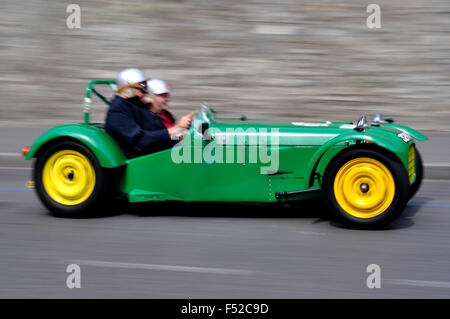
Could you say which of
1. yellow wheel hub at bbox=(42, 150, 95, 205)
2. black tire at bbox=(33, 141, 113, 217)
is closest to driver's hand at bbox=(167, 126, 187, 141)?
black tire at bbox=(33, 141, 113, 217)

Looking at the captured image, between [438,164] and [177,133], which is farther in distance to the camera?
[438,164]

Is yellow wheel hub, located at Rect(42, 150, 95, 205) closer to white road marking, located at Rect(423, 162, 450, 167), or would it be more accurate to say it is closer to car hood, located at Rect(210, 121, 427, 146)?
car hood, located at Rect(210, 121, 427, 146)

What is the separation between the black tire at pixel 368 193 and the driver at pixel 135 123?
56.9 inches

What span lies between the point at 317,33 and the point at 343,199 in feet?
28.6

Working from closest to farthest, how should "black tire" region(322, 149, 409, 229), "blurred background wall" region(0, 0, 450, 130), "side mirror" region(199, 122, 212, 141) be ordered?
1. "black tire" region(322, 149, 409, 229)
2. "side mirror" region(199, 122, 212, 141)
3. "blurred background wall" region(0, 0, 450, 130)

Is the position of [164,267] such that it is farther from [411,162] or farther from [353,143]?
[411,162]

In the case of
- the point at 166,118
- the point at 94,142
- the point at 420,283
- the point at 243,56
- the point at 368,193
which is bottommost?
the point at 420,283

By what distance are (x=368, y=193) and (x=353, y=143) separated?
17.3 inches

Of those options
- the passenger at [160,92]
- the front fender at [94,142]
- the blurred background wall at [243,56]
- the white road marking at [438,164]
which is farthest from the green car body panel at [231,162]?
the blurred background wall at [243,56]

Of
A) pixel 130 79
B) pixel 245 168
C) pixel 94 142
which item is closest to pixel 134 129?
pixel 94 142

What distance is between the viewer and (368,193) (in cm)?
579

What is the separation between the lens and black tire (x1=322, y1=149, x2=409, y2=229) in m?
5.68

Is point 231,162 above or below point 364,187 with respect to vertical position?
above
